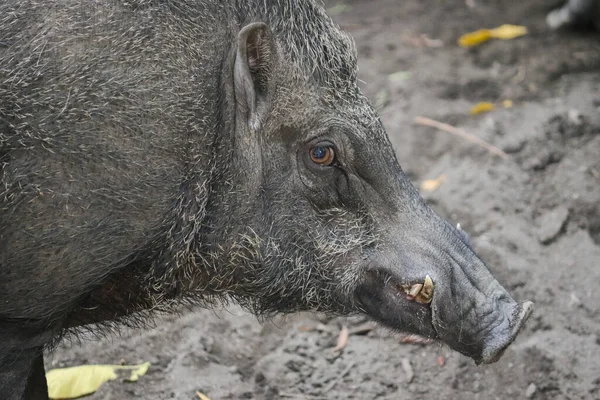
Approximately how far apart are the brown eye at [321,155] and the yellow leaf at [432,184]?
291cm

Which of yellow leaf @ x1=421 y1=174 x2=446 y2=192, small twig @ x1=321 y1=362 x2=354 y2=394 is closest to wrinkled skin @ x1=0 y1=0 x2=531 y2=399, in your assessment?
small twig @ x1=321 y1=362 x2=354 y2=394

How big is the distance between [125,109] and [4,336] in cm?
113

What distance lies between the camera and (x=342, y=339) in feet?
18.9

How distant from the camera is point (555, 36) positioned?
932 cm

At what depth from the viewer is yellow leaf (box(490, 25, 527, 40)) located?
9391mm

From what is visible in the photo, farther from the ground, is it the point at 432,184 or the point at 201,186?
the point at 201,186

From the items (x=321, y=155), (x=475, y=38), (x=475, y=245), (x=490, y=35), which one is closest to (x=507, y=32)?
(x=490, y=35)

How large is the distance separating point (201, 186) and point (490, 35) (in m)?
6.17

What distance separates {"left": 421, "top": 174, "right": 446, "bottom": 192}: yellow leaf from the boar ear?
3084 millimetres

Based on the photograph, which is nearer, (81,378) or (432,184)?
(81,378)

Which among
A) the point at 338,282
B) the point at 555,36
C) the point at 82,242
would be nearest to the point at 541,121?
the point at 555,36

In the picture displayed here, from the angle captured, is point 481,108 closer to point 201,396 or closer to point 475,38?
point 475,38

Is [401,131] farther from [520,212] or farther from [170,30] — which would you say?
[170,30]

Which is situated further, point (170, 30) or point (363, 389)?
point (363, 389)
